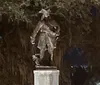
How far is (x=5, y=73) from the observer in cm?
830

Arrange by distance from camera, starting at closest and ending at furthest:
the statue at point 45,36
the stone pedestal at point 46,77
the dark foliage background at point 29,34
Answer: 1. the stone pedestal at point 46,77
2. the statue at point 45,36
3. the dark foliage background at point 29,34

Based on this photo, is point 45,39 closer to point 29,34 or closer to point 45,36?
point 45,36

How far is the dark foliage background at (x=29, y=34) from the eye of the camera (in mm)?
Answer: 7516

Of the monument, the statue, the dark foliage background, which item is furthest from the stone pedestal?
the dark foliage background

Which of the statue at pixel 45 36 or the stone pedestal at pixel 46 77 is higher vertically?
the statue at pixel 45 36

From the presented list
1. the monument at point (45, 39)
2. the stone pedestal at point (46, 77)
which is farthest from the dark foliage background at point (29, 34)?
the stone pedestal at point (46, 77)

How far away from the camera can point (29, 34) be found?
8.13 m

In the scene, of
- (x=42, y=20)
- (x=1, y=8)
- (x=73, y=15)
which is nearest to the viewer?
(x=42, y=20)

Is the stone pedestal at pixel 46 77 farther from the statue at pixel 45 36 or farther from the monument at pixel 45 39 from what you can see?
the statue at pixel 45 36

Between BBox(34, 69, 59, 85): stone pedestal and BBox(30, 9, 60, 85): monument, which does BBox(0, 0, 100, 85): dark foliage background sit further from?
BBox(34, 69, 59, 85): stone pedestal

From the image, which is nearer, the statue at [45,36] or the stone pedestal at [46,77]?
the stone pedestal at [46,77]

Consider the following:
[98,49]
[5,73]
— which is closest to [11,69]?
[5,73]

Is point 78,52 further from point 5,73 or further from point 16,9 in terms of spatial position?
point 16,9

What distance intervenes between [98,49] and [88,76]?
3.51 feet
